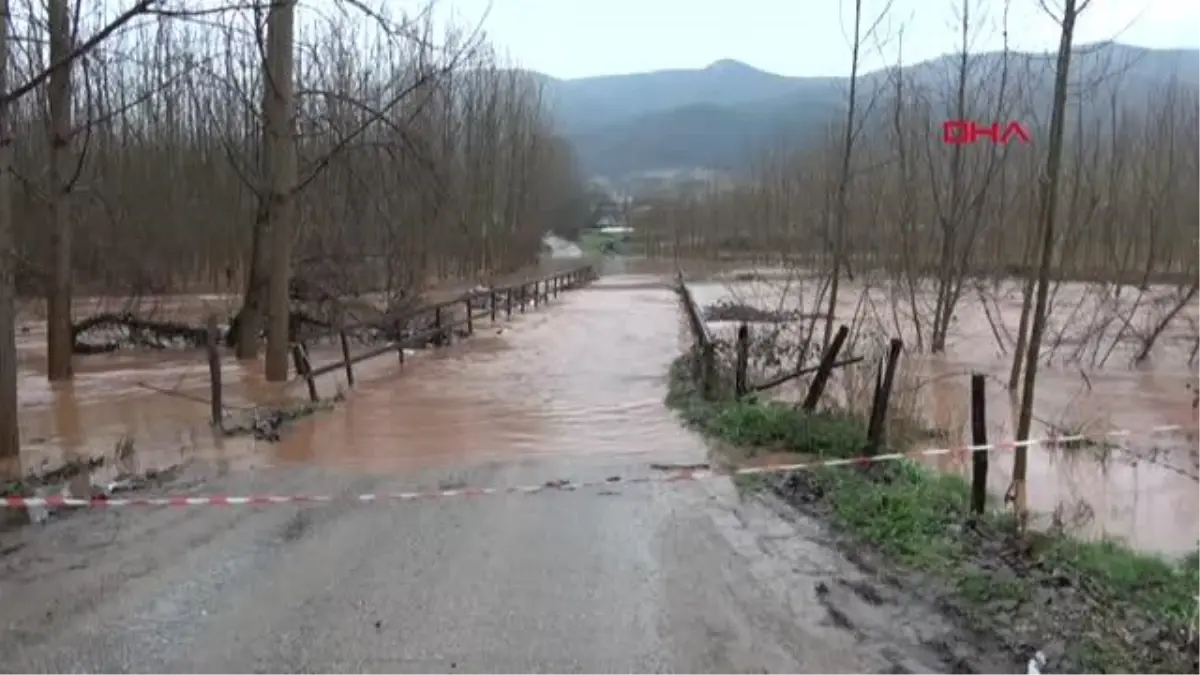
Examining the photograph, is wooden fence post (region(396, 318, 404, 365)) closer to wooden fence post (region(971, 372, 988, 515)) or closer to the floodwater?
the floodwater

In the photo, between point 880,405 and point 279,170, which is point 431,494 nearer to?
point 880,405

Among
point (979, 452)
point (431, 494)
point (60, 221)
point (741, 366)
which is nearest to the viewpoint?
point (979, 452)

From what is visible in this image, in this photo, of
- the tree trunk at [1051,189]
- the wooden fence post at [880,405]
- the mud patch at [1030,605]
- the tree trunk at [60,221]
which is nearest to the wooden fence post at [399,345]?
the tree trunk at [60,221]

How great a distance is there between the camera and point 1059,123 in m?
7.97

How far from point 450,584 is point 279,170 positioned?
1245 centimetres

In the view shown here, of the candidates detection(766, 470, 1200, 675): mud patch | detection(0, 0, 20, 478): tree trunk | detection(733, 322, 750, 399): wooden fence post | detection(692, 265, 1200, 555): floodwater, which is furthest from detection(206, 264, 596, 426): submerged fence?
detection(766, 470, 1200, 675): mud patch

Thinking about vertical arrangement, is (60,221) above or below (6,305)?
above

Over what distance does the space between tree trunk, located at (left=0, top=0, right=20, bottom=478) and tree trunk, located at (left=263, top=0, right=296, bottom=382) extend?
6.86 metres

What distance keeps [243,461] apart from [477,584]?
5265mm

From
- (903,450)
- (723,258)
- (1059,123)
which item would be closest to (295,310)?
(903,450)

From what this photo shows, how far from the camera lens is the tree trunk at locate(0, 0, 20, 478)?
940 centimetres

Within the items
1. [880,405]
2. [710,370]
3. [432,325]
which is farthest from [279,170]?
[880,405]

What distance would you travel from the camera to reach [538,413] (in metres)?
13.9

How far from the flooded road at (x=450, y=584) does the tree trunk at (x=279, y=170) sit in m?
6.92
